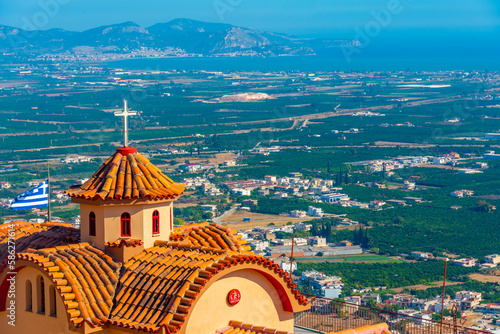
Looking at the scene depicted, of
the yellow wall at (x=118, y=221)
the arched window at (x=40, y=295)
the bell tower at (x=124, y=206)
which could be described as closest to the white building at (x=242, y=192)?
the bell tower at (x=124, y=206)

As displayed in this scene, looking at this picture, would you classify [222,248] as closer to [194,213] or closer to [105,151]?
[194,213]

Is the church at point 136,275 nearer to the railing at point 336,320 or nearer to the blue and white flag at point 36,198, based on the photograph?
the railing at point 336,320

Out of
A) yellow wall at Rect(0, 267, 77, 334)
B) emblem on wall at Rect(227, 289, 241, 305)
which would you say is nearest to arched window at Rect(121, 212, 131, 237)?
yellow wall at Rect(0, 267, 77, 334)

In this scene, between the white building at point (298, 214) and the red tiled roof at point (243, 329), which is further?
the white building at point (298, 214)

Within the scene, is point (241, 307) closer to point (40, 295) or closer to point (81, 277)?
point (81, 277)

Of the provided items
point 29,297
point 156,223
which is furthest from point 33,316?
point 156,223

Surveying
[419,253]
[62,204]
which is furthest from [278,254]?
[62,204]
